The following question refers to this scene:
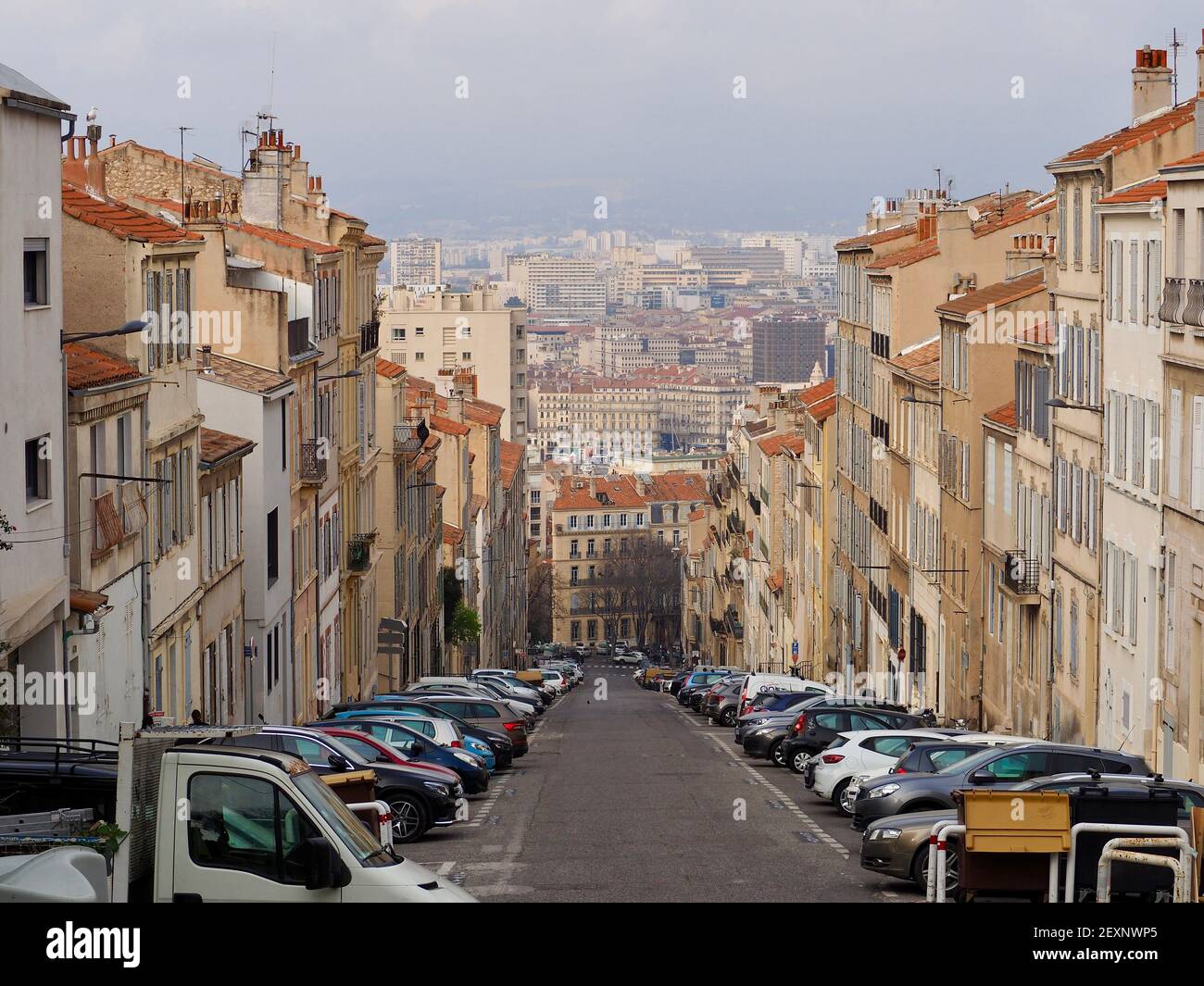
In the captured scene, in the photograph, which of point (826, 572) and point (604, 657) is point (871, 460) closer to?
point (826, 572)

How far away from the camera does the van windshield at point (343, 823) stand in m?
12.5

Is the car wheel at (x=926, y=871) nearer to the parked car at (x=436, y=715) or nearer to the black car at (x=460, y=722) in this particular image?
the parked car at (x=436, y=715)

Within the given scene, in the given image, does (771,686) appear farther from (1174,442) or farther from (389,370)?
(1174,442)

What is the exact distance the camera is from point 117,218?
30.6m

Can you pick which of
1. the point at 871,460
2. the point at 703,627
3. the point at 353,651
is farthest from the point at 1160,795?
the point at 703,627

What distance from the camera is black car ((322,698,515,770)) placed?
37.8 meters

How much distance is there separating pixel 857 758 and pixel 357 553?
90.9 ft

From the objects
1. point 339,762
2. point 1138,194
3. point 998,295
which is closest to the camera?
point 339,762

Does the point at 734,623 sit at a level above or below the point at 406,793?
below

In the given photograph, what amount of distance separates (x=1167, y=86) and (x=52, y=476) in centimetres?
2687

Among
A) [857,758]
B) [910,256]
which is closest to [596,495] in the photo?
[910,256]

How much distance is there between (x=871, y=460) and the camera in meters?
67.0

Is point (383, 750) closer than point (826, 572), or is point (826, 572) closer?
point (383, 750)

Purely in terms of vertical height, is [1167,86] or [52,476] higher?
[1167,86]
